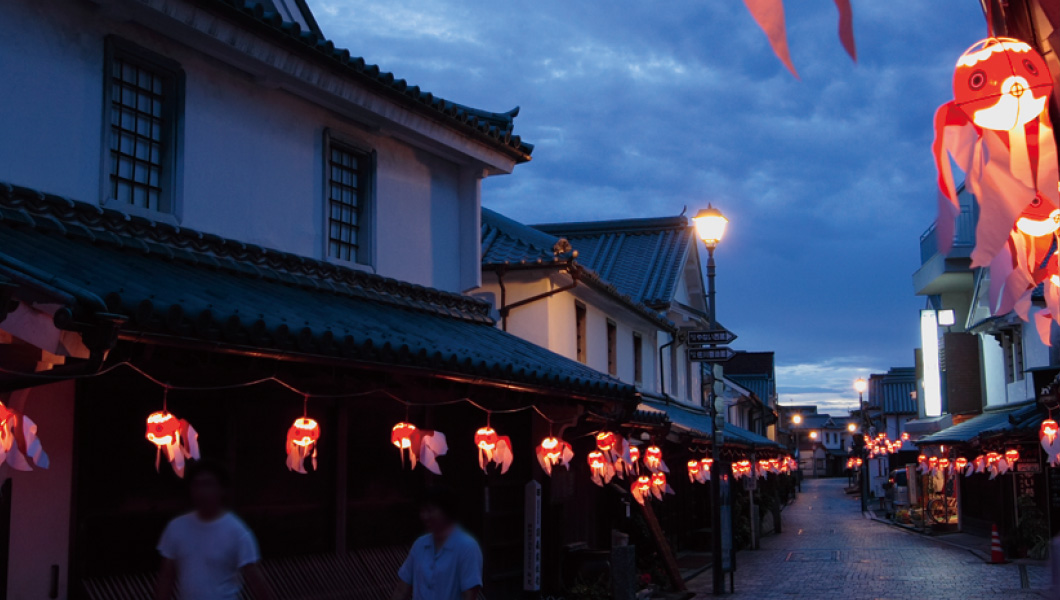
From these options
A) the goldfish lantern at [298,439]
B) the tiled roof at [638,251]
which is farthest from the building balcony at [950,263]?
the goldfish lantern at [298,439]

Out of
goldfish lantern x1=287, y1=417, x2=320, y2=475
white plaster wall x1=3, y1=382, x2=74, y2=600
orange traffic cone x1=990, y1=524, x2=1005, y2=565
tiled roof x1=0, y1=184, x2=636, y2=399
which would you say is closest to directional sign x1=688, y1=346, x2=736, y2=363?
tiled roof x1=0, y1=184, x2=636, y2=399

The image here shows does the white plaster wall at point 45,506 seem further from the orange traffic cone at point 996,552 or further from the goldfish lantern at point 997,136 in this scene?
the orange traffic cone at point 996,552

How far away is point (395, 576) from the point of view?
1315 cm

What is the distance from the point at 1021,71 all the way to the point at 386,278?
10.7 meters

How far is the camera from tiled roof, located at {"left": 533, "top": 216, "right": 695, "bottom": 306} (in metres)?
34.0

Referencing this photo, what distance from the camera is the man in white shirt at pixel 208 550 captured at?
650 cm

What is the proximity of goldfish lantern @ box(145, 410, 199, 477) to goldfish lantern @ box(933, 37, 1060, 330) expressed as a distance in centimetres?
668

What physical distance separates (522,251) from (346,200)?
26.8ft

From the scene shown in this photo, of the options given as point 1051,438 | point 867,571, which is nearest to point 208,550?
point 1051,438

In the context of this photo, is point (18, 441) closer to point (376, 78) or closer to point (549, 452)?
point (376, 78)

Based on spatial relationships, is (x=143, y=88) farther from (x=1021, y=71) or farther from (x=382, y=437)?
(x=1021, y=71)

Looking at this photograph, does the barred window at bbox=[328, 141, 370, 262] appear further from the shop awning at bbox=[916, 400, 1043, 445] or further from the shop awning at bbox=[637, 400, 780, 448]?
the shop awning at bbox=[916, 400, 1043, 445]

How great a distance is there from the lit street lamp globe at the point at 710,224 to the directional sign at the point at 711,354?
2.21 meters

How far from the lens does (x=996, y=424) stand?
33.3m
